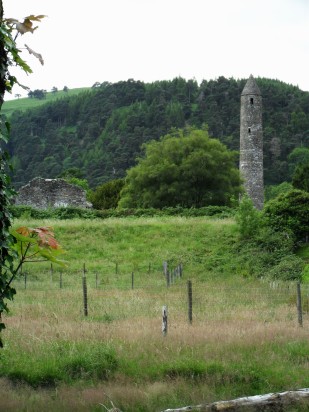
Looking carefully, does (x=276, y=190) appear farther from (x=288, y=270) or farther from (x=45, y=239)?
(x=45, y=239)

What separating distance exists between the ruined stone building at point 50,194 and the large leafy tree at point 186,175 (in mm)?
4587

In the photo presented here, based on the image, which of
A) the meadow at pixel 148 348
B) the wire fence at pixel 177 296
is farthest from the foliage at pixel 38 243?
the wire fence at pixel 177 296

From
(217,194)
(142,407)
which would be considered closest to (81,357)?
(142,407)

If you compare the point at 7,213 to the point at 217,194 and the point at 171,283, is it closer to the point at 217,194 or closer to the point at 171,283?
the point at 171,283

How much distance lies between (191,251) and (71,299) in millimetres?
15299

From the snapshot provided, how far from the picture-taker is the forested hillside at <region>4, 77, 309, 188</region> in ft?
416

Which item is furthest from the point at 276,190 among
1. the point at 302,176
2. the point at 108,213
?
the point at 108,213

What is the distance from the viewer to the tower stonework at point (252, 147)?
68688mm

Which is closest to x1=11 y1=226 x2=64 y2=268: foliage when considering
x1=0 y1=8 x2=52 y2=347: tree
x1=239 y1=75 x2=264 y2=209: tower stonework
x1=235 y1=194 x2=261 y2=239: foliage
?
x1=0 y1=8 x2=52 y2=347: tree

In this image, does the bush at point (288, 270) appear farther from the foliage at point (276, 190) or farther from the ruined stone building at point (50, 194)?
the foliage at point (276, 190)

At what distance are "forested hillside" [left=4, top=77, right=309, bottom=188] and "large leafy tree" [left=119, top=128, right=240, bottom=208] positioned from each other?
6081cm

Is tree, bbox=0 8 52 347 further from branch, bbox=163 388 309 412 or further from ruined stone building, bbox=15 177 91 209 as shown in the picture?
ruined stone building, bbox=15 177 91 209

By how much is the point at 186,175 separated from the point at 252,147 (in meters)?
14.0

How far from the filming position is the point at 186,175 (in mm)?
57875
